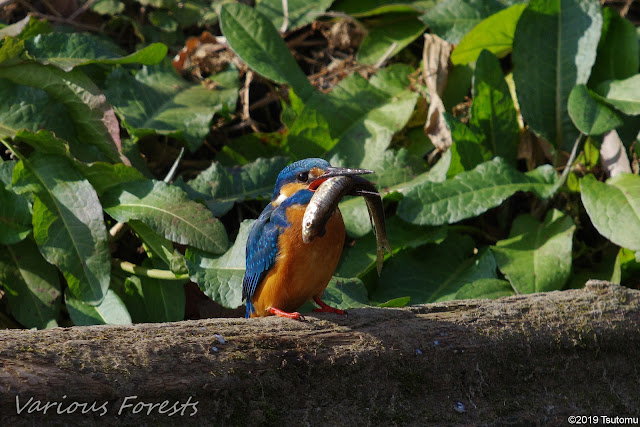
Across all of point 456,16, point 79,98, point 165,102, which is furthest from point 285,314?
point 456,16

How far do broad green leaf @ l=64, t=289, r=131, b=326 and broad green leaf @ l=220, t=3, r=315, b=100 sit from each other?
1.83 metres

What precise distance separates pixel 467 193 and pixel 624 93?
4.07 ft

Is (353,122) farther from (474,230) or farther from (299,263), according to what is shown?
(299,263)

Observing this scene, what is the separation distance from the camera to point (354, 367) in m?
2.61

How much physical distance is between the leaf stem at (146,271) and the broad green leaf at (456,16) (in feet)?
8.14

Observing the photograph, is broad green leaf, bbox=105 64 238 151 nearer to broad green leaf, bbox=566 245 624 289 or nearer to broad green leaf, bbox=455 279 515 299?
broad green leaf, bbox=455 279 515 299

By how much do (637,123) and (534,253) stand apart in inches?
50.6

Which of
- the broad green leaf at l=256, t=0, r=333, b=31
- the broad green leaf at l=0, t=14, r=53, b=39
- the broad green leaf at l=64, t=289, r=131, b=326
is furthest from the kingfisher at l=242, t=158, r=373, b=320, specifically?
the broad green leaf at l=256, t=0, r=333, b=31

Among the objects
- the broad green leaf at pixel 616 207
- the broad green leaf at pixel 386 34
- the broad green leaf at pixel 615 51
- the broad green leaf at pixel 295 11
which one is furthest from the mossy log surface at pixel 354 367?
the broad green leaf at pixel 295 11

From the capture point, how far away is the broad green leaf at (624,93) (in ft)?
14.3

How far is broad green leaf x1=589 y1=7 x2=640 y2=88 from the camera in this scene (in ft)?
16.0

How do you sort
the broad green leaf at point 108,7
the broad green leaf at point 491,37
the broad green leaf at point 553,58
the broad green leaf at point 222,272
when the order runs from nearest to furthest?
the broad green leaf at point 222,272, the broad green leaf at point 553,58, the broad green leaf at point 491,37, the broad green leaf at point 108,7

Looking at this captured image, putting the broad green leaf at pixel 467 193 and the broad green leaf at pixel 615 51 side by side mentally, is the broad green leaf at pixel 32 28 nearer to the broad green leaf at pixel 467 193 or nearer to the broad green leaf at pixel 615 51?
the broad green leaf at pixel 467 193

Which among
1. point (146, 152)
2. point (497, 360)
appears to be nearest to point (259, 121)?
point (146, 152)
